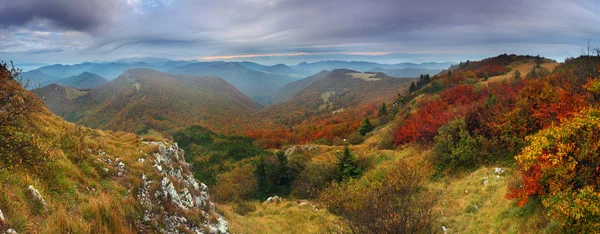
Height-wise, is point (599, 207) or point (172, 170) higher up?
point (599, 207)

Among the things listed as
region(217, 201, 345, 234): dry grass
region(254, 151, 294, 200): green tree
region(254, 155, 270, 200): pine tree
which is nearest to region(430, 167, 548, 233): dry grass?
region(217, 201, 345, 234): dry grass

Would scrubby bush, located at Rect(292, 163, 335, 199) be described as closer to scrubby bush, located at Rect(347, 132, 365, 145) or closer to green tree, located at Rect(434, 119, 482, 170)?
green tree, located at Rect(434, 119, 482, 170)

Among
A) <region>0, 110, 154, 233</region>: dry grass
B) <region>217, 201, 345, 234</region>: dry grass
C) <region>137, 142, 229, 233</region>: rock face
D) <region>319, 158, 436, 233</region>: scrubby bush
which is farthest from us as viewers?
<region>217, 201, 345, 234</region>: dry grass

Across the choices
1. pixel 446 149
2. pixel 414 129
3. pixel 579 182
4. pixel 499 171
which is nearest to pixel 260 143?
pixel 414 129

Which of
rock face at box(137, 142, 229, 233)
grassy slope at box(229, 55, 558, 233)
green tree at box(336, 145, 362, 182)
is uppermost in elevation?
rock face at box(137, 142, 229, 233)

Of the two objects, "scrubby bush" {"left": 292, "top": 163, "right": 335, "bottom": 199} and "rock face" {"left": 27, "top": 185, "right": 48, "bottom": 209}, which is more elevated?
"rock face" {"left": 27, "top": 185, "right": 48, "bottom": 209}

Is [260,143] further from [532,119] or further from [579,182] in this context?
[579,182]
